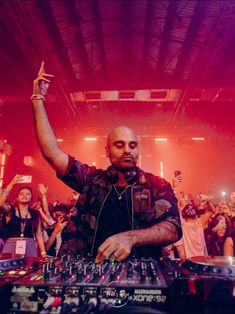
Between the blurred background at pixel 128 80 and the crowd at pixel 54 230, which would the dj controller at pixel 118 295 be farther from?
the blurred background at pixel 128 80

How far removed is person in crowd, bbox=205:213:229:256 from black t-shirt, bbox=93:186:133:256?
13.6 ft

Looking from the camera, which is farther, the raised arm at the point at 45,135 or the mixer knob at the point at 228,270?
the raised arm at the point at 45,135

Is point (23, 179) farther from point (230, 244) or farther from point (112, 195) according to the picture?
point (230, 244)

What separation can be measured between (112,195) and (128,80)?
9.03 meters

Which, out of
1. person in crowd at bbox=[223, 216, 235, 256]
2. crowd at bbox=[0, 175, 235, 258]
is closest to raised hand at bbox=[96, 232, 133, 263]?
crowd at bbox=[0, 175, 235, 258]

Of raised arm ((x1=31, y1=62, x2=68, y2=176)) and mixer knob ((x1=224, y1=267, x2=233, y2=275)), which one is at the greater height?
raised arm ((x1=31, y1=62, x2=68, y2=176))

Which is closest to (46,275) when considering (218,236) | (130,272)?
(130,272)

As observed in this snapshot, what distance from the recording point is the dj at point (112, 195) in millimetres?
1689

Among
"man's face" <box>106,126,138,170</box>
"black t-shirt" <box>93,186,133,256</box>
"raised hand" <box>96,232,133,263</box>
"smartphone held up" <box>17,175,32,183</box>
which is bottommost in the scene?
"raised hand" <box>96,232,133,263</box>

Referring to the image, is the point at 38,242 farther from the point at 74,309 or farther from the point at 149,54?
the point at 149,54

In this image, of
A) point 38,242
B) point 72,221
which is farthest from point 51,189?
point 72,221

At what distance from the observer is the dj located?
1689mm

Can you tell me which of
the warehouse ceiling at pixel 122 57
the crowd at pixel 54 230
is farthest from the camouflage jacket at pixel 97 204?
the warehouse ceiling at pixel 122 57

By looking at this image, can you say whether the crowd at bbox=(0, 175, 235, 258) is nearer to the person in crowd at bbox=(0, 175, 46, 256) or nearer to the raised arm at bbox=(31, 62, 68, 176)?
the person in crowd at bbox=(0, 175, 46, 256)
